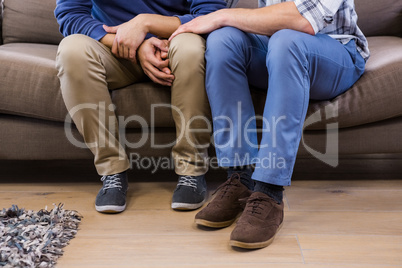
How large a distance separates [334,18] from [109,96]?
739 millimetres

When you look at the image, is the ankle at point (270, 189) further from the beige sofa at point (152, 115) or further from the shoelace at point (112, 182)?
the shoelace at point (112, 182)

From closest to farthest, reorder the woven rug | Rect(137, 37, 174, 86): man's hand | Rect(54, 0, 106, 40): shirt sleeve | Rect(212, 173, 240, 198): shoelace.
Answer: the woven rug
Rect(212, 173, 240, 198): shoelace
Rect(137, 37, 174, 86): man's hand
Rect(54, 0, 106, 40): shirt sleeve

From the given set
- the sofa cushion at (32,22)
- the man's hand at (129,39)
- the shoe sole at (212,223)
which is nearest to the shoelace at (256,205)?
the shoe sole at (212,223)

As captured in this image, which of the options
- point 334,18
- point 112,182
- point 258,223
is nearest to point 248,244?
point 258,223

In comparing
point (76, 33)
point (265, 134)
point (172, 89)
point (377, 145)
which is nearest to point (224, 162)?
point (265, 134)

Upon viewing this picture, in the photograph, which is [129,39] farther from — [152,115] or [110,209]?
[110,209]

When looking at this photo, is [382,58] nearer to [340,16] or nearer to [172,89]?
[340,16]

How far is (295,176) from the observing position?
1.66m

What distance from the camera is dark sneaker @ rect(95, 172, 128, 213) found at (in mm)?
1299

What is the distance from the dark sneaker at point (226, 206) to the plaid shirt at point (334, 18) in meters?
0.50

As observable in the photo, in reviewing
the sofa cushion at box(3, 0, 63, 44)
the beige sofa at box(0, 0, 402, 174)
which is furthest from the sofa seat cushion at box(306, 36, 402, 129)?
the sofa cushion at box(3, 0, 63, 44)

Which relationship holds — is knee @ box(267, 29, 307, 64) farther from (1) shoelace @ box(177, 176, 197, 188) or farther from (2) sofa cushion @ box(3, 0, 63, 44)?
(2) sofa cushion @ box(3, 0, 63, 44)

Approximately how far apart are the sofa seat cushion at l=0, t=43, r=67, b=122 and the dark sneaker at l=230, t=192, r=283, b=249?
0.71 m

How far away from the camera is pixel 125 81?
55.6 inches
